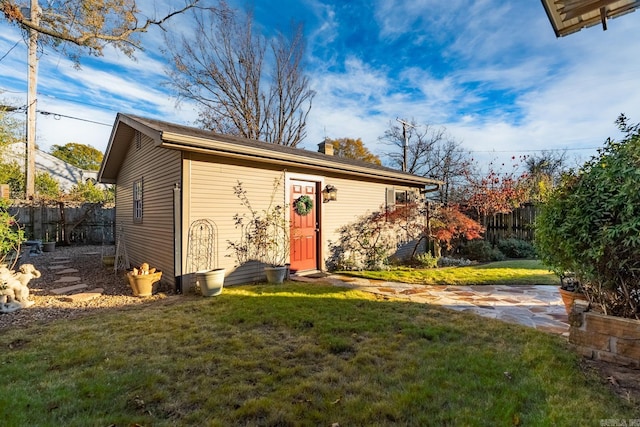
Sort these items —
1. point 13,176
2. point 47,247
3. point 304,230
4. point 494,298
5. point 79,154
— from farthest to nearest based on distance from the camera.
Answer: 1. point 79,154
2. point 13,176
3. point 47,247
4. point 304,230
5. point 494,298

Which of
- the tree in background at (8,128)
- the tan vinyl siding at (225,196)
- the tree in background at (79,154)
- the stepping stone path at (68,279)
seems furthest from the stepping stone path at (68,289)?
the tree in background at (79,154)

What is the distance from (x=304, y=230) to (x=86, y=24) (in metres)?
6.90

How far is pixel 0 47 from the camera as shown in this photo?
8062mm

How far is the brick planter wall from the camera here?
2.34 m

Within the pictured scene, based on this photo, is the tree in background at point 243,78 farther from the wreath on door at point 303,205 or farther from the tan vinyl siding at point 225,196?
the tan vinyl siding at point 225,196

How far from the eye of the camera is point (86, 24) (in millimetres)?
7066

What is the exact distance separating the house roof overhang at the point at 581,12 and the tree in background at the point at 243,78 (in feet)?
51.5

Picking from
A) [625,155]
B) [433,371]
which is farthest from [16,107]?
[625,155]

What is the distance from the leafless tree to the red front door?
11772 millimetres

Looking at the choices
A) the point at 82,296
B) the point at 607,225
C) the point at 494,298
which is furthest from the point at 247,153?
the point at 607,225

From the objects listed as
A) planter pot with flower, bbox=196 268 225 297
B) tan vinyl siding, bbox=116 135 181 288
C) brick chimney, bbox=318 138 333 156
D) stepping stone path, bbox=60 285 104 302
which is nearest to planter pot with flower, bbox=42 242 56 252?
tan vinyl siding, bbox=116 135 181 288

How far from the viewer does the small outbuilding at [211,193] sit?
538 centimetres

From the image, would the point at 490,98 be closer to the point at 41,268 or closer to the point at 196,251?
the point at 196,251

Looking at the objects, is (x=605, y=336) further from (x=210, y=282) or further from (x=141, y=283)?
(x=141, y=283)
